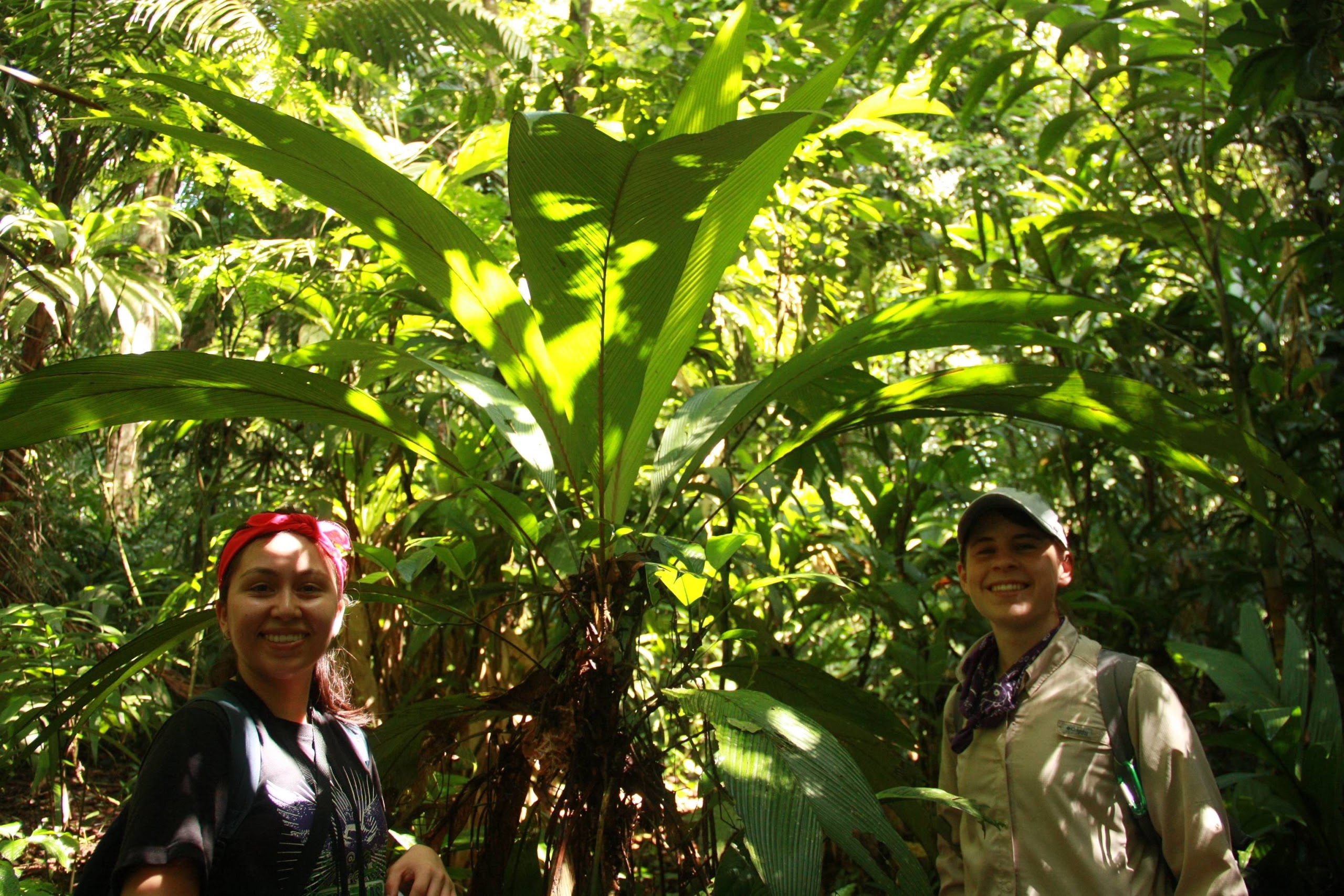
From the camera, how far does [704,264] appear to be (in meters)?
1.39

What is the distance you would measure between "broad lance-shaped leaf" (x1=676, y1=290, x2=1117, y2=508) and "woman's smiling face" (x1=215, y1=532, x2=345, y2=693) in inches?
24.1

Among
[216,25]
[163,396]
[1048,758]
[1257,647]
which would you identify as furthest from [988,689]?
[216,25]

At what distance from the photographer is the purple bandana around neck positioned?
1.46 m

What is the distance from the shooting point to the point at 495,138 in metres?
2.70

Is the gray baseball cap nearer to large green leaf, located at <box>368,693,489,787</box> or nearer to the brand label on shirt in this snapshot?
the brand label on shirt

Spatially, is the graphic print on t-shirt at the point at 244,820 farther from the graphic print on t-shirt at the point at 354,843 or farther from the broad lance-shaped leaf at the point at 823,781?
the broad lance-shaped leaf at the point at 823,781

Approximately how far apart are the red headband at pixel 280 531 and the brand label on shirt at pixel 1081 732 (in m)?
1.06

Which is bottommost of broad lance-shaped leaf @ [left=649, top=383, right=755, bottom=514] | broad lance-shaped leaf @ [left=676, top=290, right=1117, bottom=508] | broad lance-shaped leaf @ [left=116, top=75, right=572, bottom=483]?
broad lance-shaped leaf @ [left=649, top=383, right=755, bottom=514]

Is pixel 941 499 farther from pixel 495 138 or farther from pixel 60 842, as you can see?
pixel 60 842

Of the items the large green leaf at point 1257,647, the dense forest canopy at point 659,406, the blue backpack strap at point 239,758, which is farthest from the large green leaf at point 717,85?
the large green leaf at point 1257,647

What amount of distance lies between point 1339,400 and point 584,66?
95.2 inches

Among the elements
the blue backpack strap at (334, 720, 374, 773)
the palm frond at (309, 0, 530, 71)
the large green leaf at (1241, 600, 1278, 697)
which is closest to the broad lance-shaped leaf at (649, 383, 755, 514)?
the blue backpack strap at (334, 720, 374, 773)

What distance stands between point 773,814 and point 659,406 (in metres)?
0.68

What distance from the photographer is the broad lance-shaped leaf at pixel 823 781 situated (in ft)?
3.14
